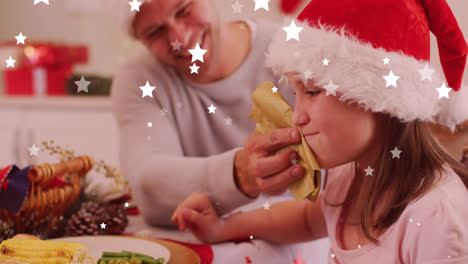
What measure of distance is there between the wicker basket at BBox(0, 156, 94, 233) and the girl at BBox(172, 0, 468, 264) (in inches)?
12.2

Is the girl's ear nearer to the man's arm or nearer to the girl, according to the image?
the girl

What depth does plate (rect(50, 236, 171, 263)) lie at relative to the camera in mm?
541

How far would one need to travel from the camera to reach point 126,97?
67cm

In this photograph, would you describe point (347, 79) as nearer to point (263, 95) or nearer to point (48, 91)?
point (263, 95)

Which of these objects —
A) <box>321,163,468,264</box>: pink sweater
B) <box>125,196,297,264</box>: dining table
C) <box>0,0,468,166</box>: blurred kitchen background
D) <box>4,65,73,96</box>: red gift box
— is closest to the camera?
<box>321,163,468,264</box>: pink sweater

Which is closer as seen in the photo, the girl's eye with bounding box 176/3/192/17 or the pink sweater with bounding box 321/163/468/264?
the pink sweater with bounding box 321/163/468/264

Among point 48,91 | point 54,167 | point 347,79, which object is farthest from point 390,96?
point 48,91

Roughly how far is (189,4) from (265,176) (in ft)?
0.80

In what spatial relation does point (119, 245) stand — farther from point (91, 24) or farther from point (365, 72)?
point (91, 24)

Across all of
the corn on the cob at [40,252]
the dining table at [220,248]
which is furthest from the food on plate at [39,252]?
the dining table at [220,248]

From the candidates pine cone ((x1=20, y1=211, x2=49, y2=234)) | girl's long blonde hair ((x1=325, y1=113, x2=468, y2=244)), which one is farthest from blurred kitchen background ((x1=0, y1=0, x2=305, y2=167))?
girl's long blonde hair ((x1=325, y1=113, x2=468, y2=244))

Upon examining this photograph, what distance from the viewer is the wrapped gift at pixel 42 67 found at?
0.93m

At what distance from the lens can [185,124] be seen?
2.19ft

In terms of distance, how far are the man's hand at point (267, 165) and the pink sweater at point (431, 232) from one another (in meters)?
0.12
